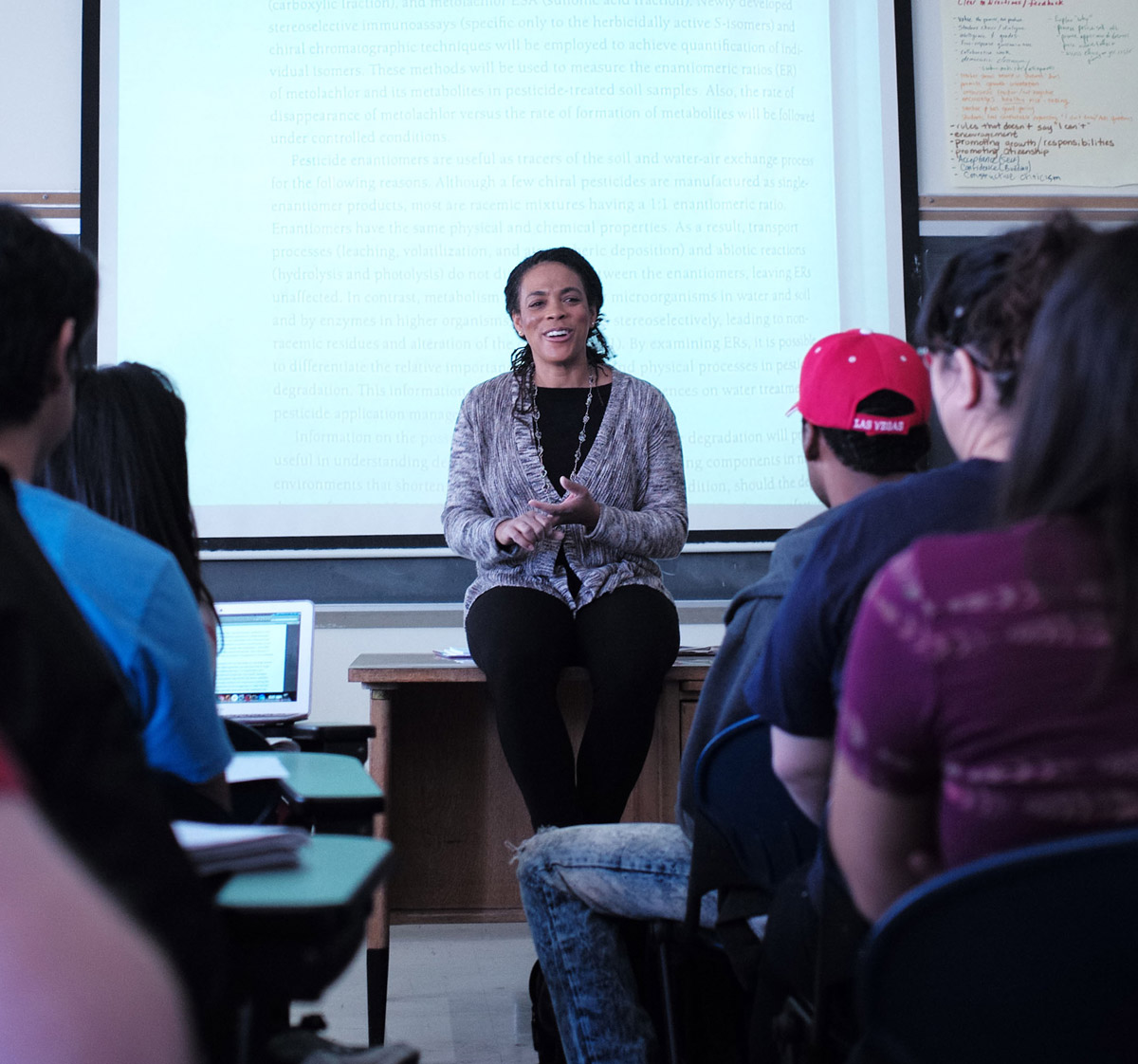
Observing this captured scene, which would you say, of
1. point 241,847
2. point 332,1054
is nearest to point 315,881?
point 241,847

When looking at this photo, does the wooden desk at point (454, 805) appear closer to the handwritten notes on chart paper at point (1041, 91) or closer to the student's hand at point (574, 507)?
the student's hand at point (574, 507)

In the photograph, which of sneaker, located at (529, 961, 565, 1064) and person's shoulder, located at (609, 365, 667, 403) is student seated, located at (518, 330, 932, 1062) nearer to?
sneaker, located at (529, 961, 565, 1064)

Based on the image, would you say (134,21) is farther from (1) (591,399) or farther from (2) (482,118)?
(1) (591,399)

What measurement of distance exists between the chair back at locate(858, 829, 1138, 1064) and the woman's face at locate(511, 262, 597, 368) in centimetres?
199

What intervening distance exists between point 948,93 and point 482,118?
142cm

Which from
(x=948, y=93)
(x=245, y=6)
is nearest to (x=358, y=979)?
(x=245, y=6)

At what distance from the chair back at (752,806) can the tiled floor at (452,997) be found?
1039mm

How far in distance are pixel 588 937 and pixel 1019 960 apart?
0.99 meters

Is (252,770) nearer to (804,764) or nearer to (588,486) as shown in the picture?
(804,764)

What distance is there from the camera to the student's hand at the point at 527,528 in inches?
87.0

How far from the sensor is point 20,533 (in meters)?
0.65

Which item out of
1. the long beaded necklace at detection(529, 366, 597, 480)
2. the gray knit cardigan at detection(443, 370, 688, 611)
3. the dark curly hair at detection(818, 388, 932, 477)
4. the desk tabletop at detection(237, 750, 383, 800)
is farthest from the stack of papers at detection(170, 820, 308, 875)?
the long beaded necklace at detection(529, 366, 597, 480)

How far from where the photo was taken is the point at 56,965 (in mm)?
434

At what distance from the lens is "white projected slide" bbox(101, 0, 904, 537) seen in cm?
325
